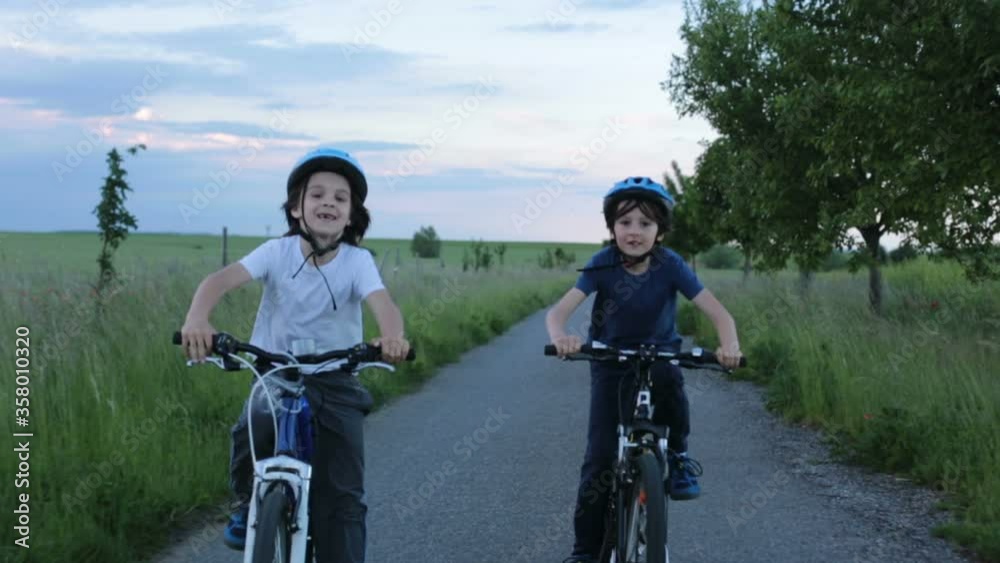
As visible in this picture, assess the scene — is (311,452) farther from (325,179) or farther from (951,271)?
(951,271)

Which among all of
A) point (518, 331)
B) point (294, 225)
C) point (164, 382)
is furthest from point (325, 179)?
point (518, 331)

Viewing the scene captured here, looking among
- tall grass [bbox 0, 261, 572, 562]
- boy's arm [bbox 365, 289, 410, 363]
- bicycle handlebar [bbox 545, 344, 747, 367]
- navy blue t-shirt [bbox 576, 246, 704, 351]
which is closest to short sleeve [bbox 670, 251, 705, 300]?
navy blue t-shirt [bbox 576, 246, 704, 351]

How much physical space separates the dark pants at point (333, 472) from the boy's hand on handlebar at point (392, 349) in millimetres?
439

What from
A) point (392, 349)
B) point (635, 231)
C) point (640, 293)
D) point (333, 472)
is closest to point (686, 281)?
point (640, 293)

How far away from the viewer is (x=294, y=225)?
13.3 ft

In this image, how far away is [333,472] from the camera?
3877 mm

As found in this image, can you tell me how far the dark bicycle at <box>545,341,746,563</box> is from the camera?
12.8 ft

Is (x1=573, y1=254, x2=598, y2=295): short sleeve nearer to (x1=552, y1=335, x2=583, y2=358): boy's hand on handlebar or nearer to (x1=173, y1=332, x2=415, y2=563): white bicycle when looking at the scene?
(x1=552, y1=335, x2=583, y2=358): boy's hand on handlebar

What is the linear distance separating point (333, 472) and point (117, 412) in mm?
3895

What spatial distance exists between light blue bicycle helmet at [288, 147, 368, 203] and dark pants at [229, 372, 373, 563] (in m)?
0.77

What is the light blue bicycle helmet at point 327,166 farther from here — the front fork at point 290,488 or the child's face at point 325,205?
the front fork at point 290,488

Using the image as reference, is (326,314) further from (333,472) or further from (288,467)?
(288,467)

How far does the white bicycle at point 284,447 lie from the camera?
10.5ft

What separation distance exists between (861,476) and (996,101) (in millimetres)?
5498
